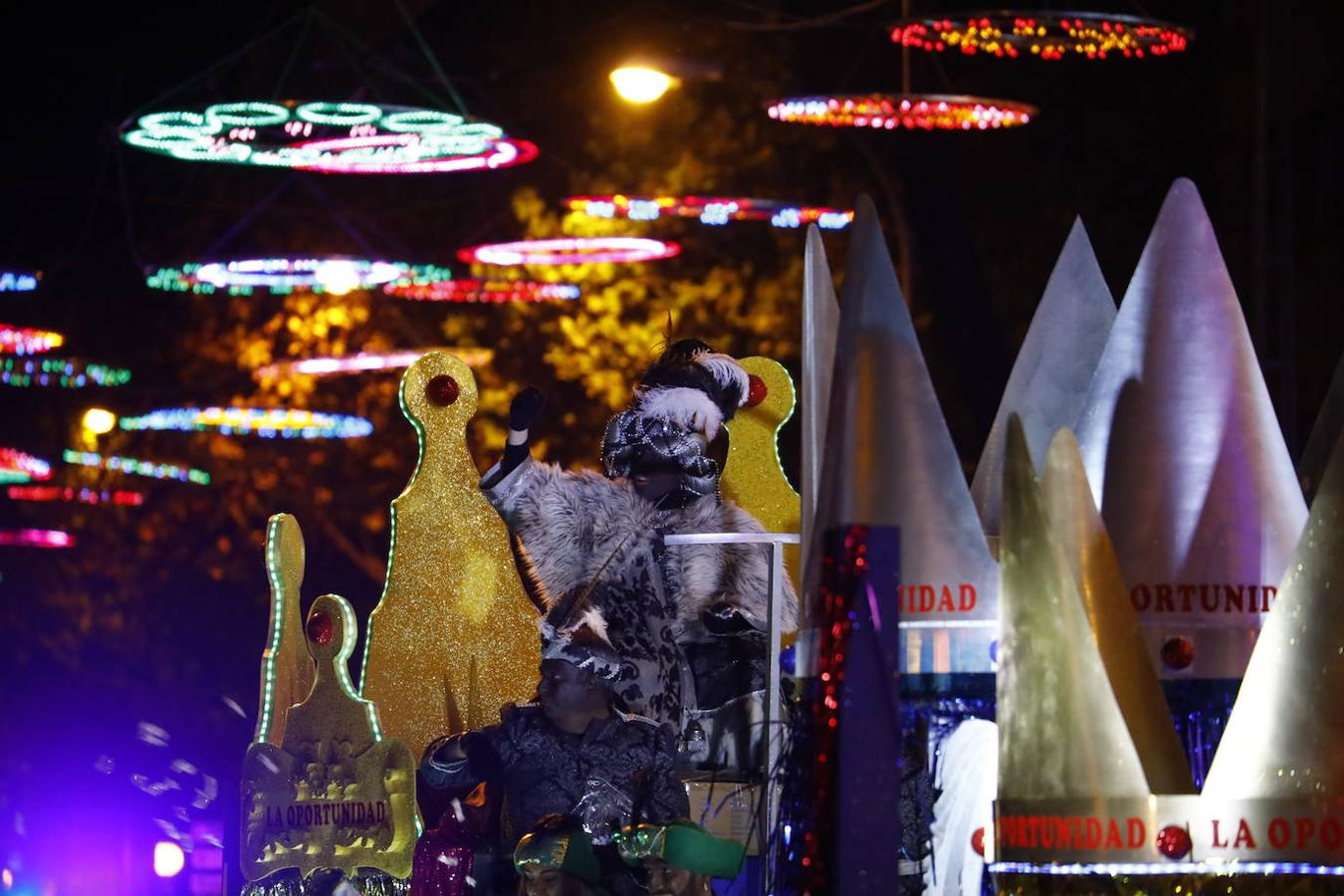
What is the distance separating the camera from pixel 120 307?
55.7 feet

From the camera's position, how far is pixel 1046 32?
31.5ft

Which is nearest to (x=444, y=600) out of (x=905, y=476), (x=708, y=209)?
(x=905, y=476)

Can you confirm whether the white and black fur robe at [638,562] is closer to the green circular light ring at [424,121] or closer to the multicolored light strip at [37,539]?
the green circular light ring at [424,121]

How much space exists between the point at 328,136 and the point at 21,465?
6.74 metres

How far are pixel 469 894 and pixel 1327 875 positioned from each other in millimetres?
3051

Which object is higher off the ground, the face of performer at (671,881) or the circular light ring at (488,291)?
the circular light ring at (488,291)

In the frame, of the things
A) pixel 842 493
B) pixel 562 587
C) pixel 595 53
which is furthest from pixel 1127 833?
pixel 595 53

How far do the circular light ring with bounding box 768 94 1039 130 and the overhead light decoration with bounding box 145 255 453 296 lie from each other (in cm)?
447

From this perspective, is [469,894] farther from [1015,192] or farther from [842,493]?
[1015,192]

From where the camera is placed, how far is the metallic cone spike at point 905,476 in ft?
14.0

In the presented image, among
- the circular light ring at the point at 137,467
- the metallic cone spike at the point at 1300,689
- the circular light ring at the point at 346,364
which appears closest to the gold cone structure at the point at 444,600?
the metallic cone spike at the point at 1300,689

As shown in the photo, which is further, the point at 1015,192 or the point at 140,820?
the point at 1015,192

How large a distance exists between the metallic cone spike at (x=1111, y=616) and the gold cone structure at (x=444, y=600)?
333 cm

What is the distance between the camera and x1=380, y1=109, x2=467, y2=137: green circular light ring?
10516 mm
